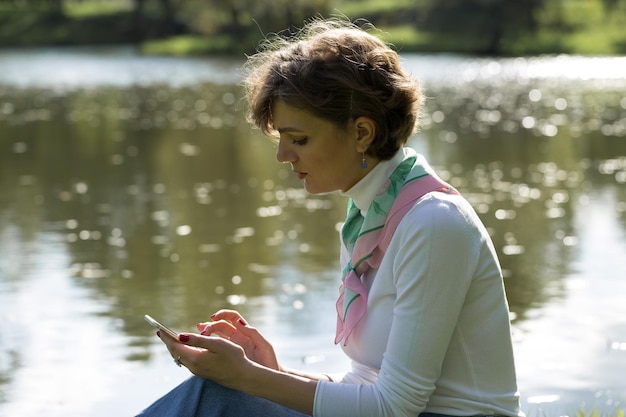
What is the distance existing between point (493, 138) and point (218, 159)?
4061mm

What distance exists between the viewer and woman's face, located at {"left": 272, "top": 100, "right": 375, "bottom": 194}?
8.54 feet

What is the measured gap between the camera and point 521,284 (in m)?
6.72

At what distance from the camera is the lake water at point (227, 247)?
5188 millimetres

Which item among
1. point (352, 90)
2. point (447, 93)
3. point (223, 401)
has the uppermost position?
point (352, 90)

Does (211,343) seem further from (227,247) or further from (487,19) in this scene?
(487,19)

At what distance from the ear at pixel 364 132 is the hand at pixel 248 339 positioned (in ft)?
1.79

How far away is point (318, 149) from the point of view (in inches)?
104

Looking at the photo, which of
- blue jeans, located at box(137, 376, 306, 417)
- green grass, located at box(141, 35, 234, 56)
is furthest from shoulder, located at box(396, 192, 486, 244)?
green grass, located at box(141, 35, 234, 56)

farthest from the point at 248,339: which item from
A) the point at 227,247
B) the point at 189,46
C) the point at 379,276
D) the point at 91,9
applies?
the point at 91,9

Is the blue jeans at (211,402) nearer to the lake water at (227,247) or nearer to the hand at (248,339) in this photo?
the hand at (248,339)

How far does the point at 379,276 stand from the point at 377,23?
59504 millimetres

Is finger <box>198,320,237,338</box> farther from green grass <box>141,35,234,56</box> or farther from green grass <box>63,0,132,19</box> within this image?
green grass <box>63,0,132,19</box>

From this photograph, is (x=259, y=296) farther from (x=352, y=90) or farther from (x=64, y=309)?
(x=352, y=90)

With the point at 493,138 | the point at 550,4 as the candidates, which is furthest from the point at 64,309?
the point at 550,4
